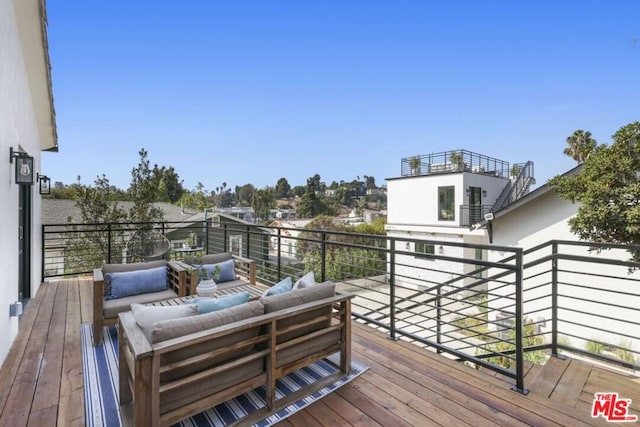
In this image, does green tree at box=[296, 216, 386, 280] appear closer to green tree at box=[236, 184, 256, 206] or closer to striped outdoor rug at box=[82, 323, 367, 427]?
striped outdoor rug at box=[82, 323, 367, 427]

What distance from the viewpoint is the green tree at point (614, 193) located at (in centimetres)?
638

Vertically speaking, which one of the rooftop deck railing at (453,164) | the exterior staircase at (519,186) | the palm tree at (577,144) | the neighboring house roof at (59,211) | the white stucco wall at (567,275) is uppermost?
the palm tree at (577,144)

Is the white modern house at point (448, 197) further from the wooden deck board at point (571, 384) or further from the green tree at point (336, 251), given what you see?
the wooden deck board at point (571, 384)

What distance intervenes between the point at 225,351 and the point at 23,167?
3561mm

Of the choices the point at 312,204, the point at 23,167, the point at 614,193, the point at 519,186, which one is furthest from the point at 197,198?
the point at 614,193

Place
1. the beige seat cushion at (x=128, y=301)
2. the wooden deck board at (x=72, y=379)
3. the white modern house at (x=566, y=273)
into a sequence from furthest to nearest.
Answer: the white modern house at (x=566, y=273)
the beige seat cushion at (x=128, y=301)
the wooden deck board at (x=72, y=379)

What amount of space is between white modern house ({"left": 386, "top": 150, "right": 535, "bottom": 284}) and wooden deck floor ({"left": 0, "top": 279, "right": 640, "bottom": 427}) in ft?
35.3

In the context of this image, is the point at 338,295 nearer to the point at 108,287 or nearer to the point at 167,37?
the point at 108,287

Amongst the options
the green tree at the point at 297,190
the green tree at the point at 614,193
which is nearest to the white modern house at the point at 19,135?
the green tree at the point at 614,193

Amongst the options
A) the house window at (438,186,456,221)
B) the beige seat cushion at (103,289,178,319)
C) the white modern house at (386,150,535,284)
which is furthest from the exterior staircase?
the beige seat cushion at (103,289,178,319)

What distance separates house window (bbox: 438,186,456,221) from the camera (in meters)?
14.5

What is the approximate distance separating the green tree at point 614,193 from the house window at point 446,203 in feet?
24.2

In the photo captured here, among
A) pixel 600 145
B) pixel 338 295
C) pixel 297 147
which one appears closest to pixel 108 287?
pixel 338 295

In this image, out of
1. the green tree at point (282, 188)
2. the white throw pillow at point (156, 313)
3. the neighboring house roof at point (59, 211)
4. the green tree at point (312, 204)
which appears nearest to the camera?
the white throw pillow at point (156, 313)
